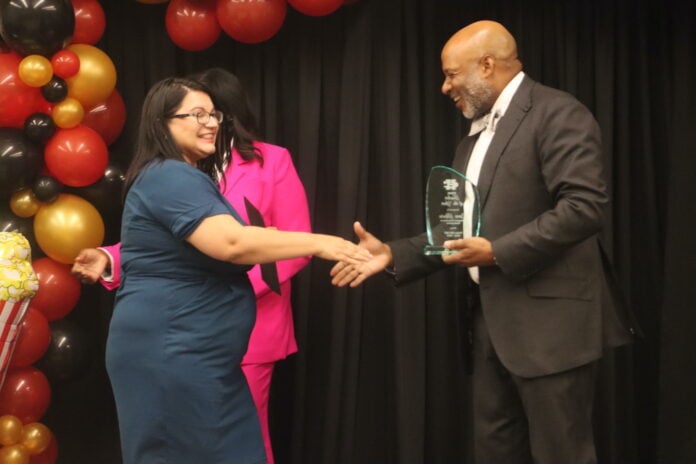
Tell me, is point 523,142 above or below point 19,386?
above

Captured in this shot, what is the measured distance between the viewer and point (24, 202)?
2.96 m

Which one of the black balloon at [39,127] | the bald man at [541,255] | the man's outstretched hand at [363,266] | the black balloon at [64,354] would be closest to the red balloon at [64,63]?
the black balloon at [39,127]

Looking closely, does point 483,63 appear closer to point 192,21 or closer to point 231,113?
point 231,113

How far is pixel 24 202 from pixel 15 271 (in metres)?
0.46

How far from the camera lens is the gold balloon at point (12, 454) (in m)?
2.90

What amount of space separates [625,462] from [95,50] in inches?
101

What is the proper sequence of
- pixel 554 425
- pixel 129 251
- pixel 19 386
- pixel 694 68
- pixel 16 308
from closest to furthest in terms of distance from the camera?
1. pixel 129 251
2. pixel 554 425
3. pixel 16 308
4. pixel 19 386
5. pixel 694 68

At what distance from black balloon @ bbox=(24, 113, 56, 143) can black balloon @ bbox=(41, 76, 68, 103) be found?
0.22ft

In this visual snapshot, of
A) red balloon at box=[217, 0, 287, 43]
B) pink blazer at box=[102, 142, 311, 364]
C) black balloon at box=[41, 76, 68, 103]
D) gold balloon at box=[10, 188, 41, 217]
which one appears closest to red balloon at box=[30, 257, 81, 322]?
gold balloon at box=[10, 188, 41, 217]

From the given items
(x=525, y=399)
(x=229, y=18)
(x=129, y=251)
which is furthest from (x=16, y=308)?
(x=525, y=399)

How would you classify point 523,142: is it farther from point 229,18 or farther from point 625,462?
point 625,462

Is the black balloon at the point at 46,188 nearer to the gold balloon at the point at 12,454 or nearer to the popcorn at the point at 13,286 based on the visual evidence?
the popcorn at the point at 13,286

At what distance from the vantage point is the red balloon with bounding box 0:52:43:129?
2.82 meters

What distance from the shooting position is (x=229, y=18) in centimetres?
302
